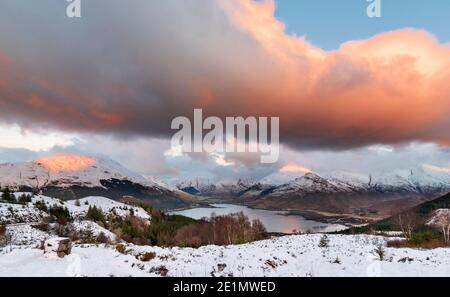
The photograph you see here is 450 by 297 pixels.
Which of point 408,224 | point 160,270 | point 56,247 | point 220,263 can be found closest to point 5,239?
point 56,247

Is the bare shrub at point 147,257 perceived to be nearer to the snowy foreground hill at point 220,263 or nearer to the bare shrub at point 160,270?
the snowy foreground hill at point 220,263

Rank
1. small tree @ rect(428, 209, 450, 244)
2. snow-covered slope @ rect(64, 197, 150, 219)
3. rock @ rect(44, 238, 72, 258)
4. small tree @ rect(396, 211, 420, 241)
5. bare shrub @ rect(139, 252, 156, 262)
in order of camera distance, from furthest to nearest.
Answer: snow-covered slope @ rect(64, 197, 150, 219), small tree @ rect(428, 209, 450, 244), small tree @ rect(396, 211, 420, 241), bare shrub @ rect(139, 252, 156, 262), rock @ rect(44, 238, 72, 258)

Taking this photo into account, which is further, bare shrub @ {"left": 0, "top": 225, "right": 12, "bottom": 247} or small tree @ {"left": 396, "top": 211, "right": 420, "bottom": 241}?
small tree @ {"left": 396, "top": 211, "right": 420, "bottom": 241}

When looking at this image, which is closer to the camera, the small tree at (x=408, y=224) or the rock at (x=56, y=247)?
the rock at (x=56, y=247)

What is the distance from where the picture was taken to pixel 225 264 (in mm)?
20062

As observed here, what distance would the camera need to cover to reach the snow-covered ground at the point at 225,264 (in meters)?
17.3

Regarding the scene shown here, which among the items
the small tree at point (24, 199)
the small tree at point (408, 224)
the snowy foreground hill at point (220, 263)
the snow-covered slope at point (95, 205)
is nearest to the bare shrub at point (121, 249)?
the snowy foreground hill at point (220, 263)

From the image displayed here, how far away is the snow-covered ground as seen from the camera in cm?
1733

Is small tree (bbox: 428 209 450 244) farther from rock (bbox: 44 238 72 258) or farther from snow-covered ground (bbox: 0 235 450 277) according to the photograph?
rock (bbox: 44 238 72 258)

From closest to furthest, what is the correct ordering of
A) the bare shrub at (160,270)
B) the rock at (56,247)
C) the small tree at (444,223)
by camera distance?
the bare shrub at (160,270)
the rock at (56,247)
the small tree at (444,223)

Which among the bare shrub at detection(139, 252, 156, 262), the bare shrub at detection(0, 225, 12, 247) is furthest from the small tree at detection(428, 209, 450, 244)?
the bare shrub at detection(0, 225, 12, 247)

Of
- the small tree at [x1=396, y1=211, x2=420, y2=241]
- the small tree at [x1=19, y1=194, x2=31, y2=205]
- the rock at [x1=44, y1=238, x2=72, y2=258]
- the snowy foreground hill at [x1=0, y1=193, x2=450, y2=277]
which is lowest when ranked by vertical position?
the small tree at [x1=396, y1=211, x2=420, y2=241]
